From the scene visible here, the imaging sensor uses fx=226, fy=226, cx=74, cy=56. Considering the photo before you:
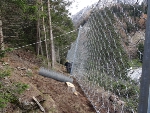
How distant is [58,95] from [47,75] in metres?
1.68

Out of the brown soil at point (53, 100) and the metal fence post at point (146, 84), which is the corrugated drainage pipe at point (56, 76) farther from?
the metal fence post at point (146, 84)

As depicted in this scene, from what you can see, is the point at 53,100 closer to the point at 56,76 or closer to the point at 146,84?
the point at 56,76

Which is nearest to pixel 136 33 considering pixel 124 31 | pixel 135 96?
pixel 124 31

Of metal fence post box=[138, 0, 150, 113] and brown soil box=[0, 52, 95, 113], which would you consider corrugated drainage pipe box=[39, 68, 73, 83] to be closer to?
brown soil box=[0, 52, 95, 113]

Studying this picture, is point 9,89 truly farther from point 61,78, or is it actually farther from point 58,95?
point 61,78

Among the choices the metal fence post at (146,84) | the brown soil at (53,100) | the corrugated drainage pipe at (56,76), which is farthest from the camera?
the corrugated drainage pipe at (56,76)

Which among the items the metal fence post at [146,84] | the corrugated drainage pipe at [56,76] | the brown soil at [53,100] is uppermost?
the metal fence post at [146,84]

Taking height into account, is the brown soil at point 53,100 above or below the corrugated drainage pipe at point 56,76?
below

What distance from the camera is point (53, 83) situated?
6.70 meters

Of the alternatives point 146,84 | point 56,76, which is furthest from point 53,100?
point 146,84

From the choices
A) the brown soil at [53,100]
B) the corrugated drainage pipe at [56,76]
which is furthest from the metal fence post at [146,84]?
the corrugated drainage pipe at [56,76]

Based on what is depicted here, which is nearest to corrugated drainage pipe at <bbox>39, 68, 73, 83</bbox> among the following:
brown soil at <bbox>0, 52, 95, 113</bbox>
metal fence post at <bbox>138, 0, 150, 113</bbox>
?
brown soil at <bbox>0, 52, 95, 113</bbox>

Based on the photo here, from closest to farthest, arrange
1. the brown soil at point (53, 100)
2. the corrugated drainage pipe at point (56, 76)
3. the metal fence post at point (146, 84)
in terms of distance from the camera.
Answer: the metal fence post at point (146, 84)
the brown soil at point (53, 100)
the corrugated drainage pipe at point (56, 76)

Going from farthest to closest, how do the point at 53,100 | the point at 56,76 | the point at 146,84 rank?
1. the point at 56,76
2. the point at 53,100
3. the point at 146,84
